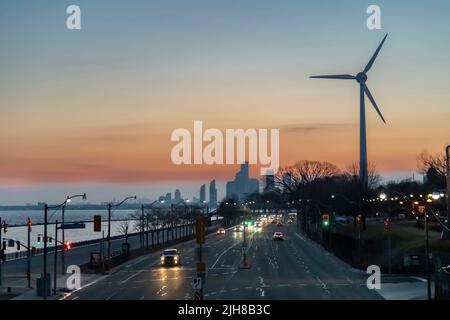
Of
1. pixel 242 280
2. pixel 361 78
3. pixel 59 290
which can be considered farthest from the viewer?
pixel 361 78

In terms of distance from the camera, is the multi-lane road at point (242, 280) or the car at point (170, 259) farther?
the car at point (170, 259)

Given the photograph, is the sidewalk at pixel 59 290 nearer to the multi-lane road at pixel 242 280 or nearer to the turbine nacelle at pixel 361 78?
the multi-lane road at pixel 242 280

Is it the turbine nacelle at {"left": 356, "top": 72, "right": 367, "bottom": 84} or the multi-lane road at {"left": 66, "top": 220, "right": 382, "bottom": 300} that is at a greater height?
the turbine nacelle at {"left": 356, "top": 72, "right": 367, "bottom": 84}

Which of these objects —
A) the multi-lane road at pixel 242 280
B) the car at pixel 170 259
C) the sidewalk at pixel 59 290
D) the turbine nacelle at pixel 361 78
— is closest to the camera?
the multi-lane road at pixel 242 280

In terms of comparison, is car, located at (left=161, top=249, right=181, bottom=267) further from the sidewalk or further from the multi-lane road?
the sidewalk

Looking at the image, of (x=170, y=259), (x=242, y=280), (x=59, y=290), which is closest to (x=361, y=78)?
(x=170, y=259)

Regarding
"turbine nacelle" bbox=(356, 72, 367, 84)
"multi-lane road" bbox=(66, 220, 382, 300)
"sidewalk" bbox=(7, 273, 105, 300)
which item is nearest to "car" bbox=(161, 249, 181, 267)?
"multi-lane road" bbox=(66, 220, 382, 300)

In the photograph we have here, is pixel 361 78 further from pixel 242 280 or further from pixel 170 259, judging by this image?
pixel 242 280

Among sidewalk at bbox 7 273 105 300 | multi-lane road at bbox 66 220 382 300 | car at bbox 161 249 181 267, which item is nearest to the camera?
multi-lane road at bbox 66 220 382 300

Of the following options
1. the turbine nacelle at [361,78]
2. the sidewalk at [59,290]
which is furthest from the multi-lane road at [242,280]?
the turbine nacelle at [361,78]
